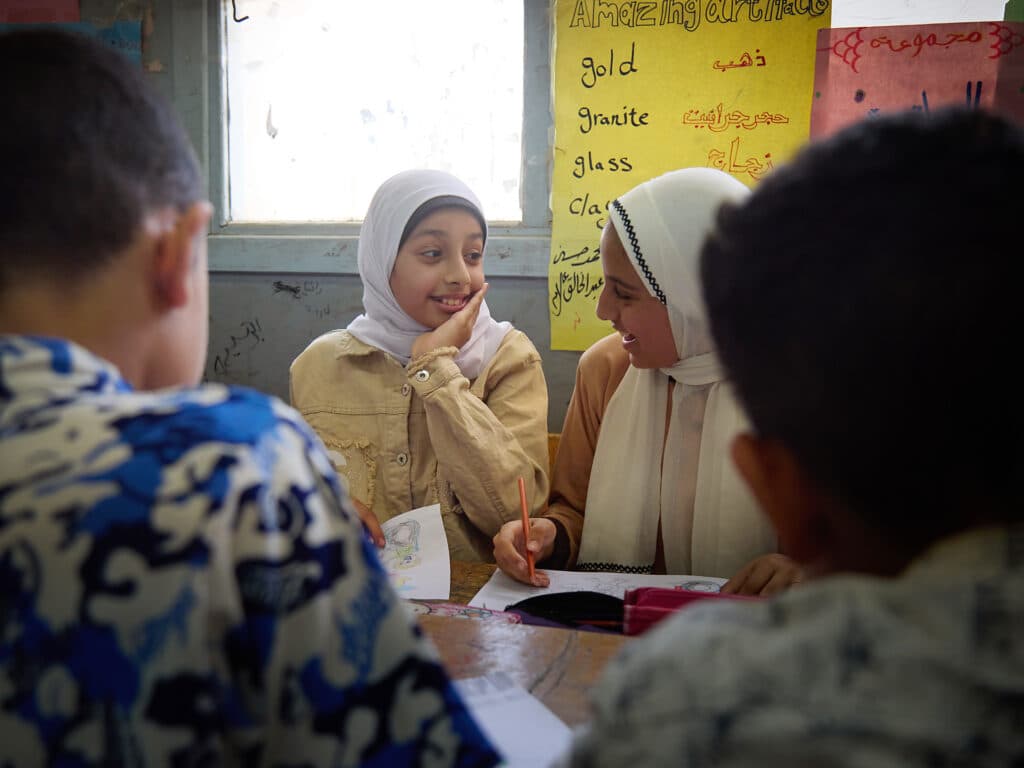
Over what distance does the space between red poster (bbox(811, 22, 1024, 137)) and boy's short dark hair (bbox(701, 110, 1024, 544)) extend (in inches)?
81.8

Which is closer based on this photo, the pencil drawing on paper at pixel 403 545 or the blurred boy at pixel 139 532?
the blurred boy at pixel 139 532

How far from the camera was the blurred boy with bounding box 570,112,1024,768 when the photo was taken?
37 cm

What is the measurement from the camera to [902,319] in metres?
0.41

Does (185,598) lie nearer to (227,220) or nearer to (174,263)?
(174,263)

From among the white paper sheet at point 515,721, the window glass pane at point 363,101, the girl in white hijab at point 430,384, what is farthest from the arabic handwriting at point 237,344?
the white paper sheet at point 515,721

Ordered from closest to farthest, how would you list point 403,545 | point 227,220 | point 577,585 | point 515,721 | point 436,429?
point 515,721, point 577,585, point 403,545, point 436,429, point 227,220

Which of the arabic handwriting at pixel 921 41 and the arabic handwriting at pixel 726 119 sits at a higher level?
the arabic handwriting at pixel 921 41

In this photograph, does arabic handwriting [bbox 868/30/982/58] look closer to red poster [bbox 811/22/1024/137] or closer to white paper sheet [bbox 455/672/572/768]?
red poster [bbox 811/22/1024/137]

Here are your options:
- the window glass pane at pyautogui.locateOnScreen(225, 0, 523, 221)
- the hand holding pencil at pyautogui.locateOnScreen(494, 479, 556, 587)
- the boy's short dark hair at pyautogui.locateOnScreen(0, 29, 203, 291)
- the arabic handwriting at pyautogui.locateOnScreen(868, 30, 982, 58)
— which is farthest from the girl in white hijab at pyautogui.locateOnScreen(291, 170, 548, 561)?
→ the arabic handwriting at pyautogui.locateOnScreen(868, 30, 982, 58)

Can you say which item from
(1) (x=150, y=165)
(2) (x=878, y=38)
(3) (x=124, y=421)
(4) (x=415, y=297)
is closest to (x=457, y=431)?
(4) (x=415, y=297)

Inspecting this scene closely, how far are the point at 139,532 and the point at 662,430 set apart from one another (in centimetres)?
142

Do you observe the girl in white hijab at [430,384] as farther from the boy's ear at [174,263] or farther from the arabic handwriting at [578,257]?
the boy's ear at [174,263]

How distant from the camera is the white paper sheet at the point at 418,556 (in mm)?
1171

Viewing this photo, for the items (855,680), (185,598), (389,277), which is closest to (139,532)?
(185,598)
